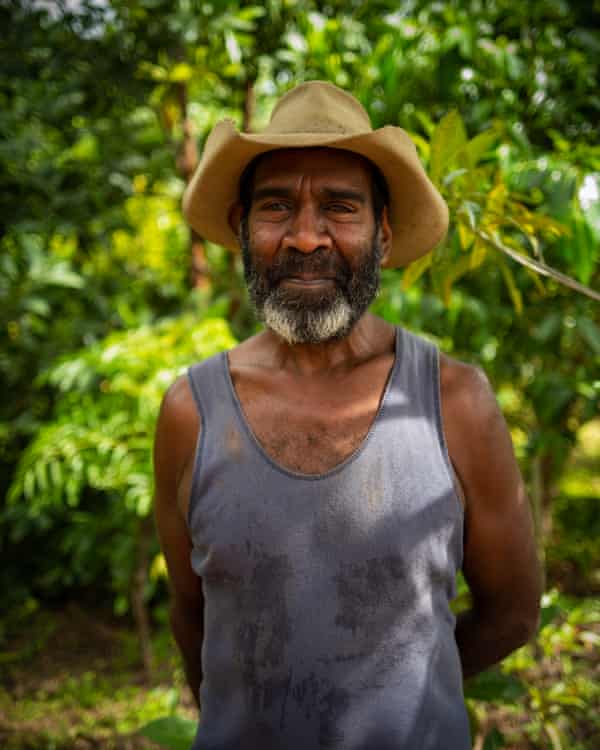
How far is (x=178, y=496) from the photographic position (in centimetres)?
170

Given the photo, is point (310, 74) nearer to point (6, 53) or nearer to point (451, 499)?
point (6, 53)

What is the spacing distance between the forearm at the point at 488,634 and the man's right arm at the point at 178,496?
24.3 inches

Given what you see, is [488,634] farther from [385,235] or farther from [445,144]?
[445,144]

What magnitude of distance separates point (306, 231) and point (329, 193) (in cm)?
9

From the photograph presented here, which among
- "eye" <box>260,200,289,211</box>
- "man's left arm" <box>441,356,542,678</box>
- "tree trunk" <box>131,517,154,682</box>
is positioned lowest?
"tree trunk" <box>131,517,154,682</box>

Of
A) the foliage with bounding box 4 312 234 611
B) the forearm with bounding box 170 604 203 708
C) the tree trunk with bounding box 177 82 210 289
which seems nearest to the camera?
the forearm with bounding box 170 604 203 708

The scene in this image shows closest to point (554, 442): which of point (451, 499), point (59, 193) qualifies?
point (451, 499)

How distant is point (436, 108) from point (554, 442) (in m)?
1.31

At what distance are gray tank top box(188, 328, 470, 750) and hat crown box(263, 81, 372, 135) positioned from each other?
1.83 ft

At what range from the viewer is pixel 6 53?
3.11 meters

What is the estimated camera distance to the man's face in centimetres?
153

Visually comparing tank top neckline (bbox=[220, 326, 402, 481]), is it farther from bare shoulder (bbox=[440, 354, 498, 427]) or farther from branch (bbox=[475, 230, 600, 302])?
branch (bbox=[475, 230, 600, 302])

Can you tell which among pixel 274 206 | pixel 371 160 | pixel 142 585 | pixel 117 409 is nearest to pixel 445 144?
pixel 371 160

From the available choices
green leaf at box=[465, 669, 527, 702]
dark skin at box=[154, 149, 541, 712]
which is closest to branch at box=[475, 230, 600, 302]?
dark skin at box=[154, 149, 541, 712]
